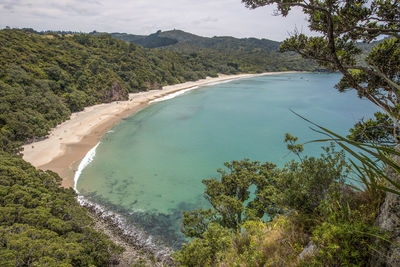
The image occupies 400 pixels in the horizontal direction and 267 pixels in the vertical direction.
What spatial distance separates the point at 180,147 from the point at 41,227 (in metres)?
20.0

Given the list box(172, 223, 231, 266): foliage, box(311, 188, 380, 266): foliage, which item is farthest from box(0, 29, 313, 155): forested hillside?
box(172, 223, 231, 266): foliage

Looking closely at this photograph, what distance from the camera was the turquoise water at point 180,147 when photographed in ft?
58.5

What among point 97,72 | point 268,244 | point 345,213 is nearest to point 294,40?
point 345,213

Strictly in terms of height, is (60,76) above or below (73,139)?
above

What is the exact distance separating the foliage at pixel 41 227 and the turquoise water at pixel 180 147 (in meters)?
4.06

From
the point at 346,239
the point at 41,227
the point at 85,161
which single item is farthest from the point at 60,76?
the point at 346,239

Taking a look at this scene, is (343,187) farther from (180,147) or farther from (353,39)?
(180,147)

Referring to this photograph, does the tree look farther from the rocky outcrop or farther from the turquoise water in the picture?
the turquoise water

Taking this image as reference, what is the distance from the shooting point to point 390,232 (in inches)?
96.8

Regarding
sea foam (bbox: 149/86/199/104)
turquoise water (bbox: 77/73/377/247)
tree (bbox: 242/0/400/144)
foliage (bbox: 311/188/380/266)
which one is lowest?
turquoise water (bbox: 77/73/377/247)

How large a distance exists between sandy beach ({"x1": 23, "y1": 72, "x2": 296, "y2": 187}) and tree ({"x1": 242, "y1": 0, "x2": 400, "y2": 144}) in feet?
69.0

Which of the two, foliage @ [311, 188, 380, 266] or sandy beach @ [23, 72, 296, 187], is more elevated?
foliage @ [311, 188, 380, 266]

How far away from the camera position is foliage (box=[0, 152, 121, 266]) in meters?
8.52

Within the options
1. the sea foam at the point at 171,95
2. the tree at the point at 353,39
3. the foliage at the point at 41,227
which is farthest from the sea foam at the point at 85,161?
the sea foam at the point at 171,95
